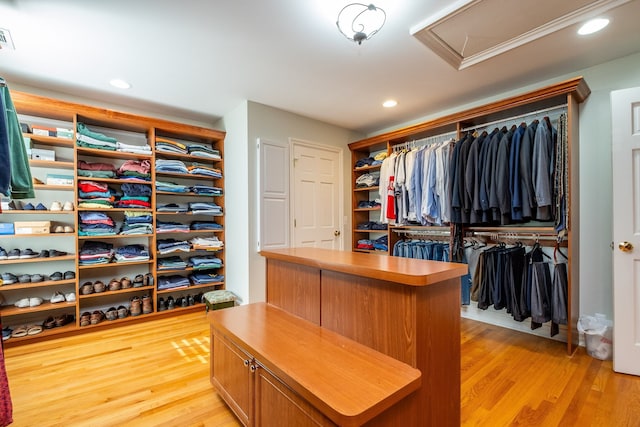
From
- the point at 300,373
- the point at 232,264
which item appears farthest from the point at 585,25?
the point at 232,264

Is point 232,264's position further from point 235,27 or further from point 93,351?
point 235,27

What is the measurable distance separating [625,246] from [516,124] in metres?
1.48

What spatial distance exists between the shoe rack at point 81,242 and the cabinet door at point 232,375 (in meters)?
1.88

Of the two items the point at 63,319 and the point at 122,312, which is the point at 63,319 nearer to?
the point at 63,319

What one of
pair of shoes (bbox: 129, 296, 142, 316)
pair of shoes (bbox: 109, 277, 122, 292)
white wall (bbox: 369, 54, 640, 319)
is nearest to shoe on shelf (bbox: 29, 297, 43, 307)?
pair of shoes (bbox: 109, 277, 122, 292)

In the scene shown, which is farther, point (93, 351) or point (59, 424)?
point (93, 351)

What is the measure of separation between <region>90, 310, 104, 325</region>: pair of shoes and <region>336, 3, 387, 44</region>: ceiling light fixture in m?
3.48

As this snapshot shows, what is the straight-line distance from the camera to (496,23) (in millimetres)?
1938

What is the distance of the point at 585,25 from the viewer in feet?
6.35

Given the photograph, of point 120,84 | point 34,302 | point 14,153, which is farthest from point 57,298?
point 120,84

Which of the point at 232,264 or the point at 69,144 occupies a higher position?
the point at 69,144

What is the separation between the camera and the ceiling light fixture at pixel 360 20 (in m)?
1.68

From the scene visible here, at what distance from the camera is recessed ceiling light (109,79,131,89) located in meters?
2.71

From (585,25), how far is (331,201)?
2.89m
